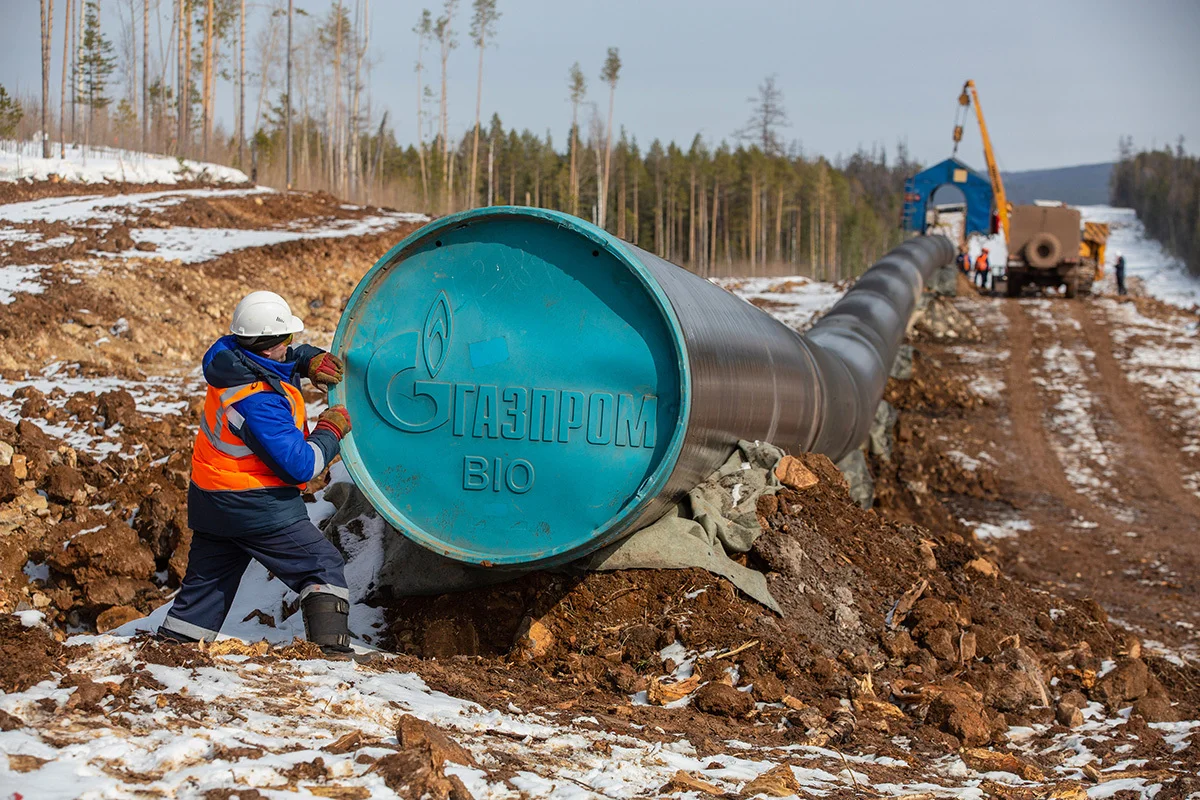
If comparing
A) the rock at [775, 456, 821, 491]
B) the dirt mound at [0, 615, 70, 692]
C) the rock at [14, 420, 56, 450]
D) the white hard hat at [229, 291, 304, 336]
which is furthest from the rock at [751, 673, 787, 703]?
the rock at [14, 420, 56, 450]

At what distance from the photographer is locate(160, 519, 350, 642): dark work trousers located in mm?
3977

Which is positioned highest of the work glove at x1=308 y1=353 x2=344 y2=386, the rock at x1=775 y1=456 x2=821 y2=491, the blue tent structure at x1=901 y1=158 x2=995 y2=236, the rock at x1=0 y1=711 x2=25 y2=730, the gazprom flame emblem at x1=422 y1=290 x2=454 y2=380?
the blue tent structure at x1=901 y1=158 x2=995 y2=236

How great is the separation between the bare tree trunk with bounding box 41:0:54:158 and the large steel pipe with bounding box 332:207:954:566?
1851 centimetres

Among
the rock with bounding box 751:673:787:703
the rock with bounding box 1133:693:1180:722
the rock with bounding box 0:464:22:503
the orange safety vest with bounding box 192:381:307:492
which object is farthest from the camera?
the rock with bounding box 0:464:22:503

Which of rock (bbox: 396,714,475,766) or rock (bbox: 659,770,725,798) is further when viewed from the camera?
rock (bbox: 659,770,725,798)

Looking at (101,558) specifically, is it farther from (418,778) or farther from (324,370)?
(418,778)

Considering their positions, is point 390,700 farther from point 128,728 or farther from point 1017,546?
point 1017,546

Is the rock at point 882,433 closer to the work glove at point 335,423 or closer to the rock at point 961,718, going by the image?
the rock at point 961,718

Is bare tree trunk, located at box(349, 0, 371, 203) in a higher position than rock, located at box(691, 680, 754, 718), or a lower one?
higher

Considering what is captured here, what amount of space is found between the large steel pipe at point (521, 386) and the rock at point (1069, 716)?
1.89 metres

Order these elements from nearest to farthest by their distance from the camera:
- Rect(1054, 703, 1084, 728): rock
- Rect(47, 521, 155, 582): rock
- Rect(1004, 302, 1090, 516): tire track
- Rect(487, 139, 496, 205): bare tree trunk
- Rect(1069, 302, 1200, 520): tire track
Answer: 1. Rect(1054, 703, 1084, 728): rock
2. Rect(47, 521, 155, 582): rock
3. Rect(1069, 302, 1200, 520): tire track
4. Rect(1004, 302, 1090, 516): tire track
5. Rect(487, 139, 496, 205): bare tree trunk

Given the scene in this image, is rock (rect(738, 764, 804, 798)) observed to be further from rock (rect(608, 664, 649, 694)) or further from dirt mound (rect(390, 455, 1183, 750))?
rock (rect(608, 664, 649, 694))

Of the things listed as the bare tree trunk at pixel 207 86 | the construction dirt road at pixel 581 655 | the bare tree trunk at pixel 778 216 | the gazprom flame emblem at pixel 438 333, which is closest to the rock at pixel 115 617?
the construction dirt road at pixel 581 655

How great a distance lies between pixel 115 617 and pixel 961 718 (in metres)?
3.87
